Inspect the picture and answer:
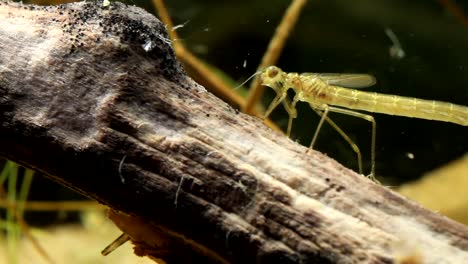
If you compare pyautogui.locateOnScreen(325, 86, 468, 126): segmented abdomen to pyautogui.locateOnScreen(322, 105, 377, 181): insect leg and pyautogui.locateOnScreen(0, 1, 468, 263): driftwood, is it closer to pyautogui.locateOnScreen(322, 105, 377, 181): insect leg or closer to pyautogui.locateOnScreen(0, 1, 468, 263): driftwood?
pyautogui.locateOnScreen(322, 105, 377, 181): insect leg

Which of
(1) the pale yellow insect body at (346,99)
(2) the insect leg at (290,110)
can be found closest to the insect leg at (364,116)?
(1) the pale yellow insect body at (346,99)

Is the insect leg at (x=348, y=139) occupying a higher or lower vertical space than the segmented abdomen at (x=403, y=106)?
lower

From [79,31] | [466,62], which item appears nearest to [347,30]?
[466,62]

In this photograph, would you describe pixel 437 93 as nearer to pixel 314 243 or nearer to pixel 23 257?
pixel 314 243

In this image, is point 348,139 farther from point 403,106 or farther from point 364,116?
point 403,106

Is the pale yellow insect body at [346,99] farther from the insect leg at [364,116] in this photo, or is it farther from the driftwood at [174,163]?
the driftwood at [174,163]

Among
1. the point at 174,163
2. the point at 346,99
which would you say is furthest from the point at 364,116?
the point at 174,163

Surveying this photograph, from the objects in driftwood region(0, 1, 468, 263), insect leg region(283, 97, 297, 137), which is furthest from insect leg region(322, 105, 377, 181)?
driftwood region(0, 1, 468, 263)
